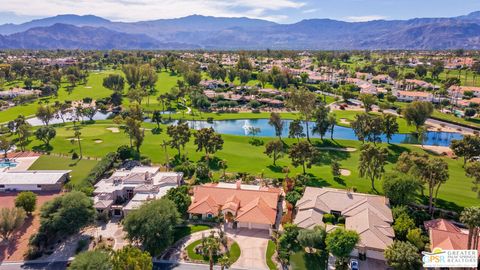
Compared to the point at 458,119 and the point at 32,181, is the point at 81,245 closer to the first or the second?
the point at 32,181

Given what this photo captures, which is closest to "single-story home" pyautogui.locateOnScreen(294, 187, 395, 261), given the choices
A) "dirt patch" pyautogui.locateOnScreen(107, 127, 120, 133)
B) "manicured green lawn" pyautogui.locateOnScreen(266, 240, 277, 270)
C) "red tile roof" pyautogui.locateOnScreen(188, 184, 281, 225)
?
"red tile roof" pyautogui.locateOnScreen(188, 184, 281, 225)

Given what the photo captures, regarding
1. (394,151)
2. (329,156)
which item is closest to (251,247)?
(329,156)

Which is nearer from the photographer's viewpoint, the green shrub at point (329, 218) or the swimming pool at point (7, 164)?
the green shrub at point (329, 218)

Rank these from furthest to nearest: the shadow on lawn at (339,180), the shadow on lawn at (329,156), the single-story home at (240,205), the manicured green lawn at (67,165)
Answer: the shadow on lawn at (329,156)
the manicured green lawn at (67,165)
the shadow on lawn at (339,180)
the single-story home at (240,205)

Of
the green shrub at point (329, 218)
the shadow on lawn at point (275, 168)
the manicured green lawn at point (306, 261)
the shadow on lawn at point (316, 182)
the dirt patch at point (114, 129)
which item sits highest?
the dirt patch at point (114, 129)

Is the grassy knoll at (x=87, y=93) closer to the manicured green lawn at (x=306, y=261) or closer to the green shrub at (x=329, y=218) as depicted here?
the green shrub at (x=329, y=218)

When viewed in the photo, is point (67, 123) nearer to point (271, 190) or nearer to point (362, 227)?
point (271, 190)

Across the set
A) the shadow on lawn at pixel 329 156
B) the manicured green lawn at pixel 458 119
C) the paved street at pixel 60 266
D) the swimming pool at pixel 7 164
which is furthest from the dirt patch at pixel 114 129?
the manicured green lawn at pixel 458 119
